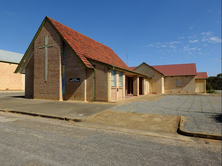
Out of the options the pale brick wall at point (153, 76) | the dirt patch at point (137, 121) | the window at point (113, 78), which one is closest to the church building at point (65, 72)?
the window at point (113, 78)

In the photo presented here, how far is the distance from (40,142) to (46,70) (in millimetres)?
12379

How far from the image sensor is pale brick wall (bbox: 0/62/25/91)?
30.6m

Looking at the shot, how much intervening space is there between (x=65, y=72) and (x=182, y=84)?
2461 cm

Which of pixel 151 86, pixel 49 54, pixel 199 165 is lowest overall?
pixel 199 165

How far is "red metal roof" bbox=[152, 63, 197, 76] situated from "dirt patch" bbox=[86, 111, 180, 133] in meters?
26.2

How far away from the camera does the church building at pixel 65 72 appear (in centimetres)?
1367

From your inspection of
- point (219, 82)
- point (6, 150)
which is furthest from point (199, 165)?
point (219, 82)

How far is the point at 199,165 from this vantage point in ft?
11.1

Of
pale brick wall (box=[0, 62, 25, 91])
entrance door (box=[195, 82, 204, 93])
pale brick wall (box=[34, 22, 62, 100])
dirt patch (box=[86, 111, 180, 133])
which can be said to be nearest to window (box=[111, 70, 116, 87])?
pale brick wall (box=[34, 22, 62, 100])

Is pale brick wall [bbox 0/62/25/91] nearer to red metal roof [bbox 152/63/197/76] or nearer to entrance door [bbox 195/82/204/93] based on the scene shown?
red metal roof [bbox 152/63/197/76]

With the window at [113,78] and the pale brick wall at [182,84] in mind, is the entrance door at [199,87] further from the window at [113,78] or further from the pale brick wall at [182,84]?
the window at [113,78]

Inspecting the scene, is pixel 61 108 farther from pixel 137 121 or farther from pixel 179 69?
pixel 179 69

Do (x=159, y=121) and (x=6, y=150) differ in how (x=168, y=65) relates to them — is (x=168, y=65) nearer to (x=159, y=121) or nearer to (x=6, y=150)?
(x=159, y=121)

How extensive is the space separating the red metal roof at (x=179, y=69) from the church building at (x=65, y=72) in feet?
63.7
